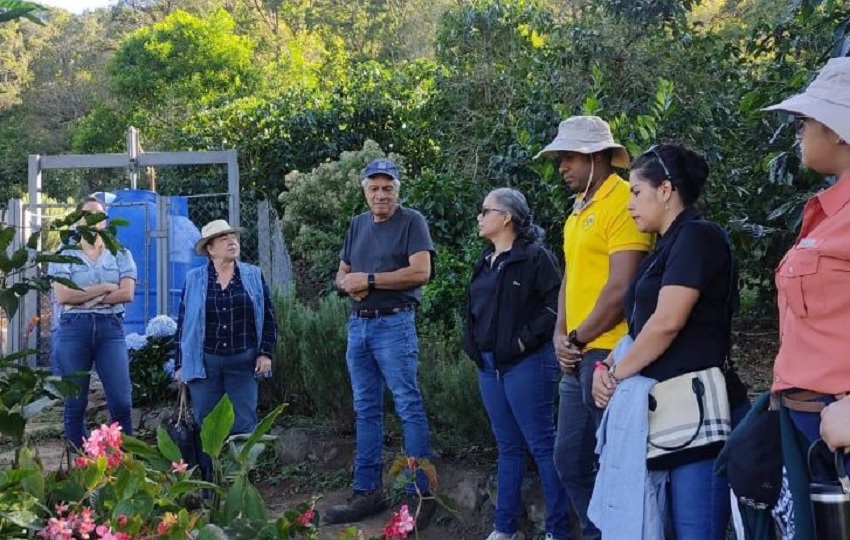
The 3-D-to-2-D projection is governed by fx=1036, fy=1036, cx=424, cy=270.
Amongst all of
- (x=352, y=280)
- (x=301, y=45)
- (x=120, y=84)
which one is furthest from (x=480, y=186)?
(x=301, y=45)

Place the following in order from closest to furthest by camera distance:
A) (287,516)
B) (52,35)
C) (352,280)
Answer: (287,516) < (352,280) < (52,35)

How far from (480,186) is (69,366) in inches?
155

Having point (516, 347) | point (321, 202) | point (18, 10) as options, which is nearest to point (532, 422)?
point (516, 347)

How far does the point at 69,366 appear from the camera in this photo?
615 cm

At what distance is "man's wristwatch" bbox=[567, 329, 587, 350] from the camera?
4.02 metres

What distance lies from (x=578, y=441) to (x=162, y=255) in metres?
6.36

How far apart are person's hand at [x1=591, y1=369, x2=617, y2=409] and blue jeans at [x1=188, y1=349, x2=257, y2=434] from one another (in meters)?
2.62

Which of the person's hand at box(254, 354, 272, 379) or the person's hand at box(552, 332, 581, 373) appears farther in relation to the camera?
the person's hand at box(254, 354, 272, 379)

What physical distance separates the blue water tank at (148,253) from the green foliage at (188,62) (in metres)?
10.8

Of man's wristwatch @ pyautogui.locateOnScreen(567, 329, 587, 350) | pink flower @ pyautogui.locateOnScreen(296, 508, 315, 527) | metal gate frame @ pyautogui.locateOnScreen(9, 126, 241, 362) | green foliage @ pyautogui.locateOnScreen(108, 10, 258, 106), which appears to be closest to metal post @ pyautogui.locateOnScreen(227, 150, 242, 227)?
metal gate frame @ pyautogui.locateOnScreen(9, 126, 241, 362)

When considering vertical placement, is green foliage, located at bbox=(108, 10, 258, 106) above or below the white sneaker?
above

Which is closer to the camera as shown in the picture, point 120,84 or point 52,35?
point 120,84

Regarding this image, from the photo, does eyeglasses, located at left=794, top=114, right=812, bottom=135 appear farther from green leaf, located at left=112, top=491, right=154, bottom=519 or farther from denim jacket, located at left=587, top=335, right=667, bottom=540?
green leaf, located at left=112, top=491, right=154, bottom=519

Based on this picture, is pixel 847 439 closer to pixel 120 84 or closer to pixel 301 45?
pixel 120 84
